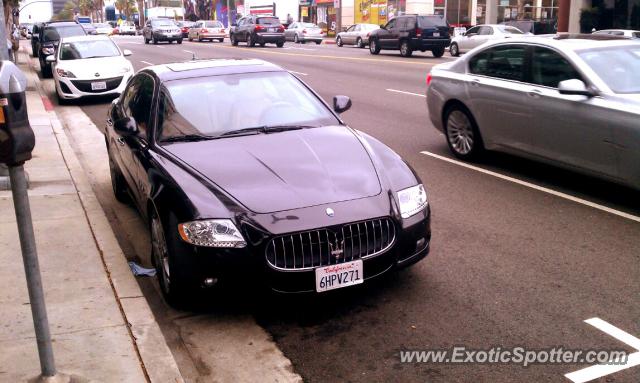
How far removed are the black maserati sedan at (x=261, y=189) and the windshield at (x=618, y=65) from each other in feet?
9.77

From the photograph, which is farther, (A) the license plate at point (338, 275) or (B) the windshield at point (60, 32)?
(B) the windshield at point (60, 32)

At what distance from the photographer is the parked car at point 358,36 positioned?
40.5 metres

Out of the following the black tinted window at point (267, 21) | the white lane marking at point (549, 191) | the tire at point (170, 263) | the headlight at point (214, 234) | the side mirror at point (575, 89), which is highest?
the black tinted window at point (267, 21)

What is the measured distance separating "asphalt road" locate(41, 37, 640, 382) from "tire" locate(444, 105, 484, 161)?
94 centimetres

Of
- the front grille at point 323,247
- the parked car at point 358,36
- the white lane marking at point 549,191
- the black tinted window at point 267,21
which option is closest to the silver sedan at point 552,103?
the white lane marking at point 549,191

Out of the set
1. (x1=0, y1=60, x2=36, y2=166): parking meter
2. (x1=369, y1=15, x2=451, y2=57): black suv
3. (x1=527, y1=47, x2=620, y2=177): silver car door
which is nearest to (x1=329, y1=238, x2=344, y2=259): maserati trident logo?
(x1=0, y1=60, x2=36, y2=166): parking meter

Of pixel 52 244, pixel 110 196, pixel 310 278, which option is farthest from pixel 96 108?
pixel 310 278

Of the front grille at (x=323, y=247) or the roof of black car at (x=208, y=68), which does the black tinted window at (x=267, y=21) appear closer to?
the roof of black car at (x=208, y=68)

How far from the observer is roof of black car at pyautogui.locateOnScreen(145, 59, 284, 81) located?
6.17m

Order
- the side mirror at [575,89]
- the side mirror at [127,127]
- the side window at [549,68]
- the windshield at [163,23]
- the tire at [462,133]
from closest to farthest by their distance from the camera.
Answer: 1. the side mirror at [127,127]
2. the side mirror at [575,89]
3. the side window at [549,68]
4. the tire at [462,133]
5. the windshield at [163,23]

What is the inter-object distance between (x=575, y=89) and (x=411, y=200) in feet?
9.79

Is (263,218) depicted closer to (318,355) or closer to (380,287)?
(318,355)

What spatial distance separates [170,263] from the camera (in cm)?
457

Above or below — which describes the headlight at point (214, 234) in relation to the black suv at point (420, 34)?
below
